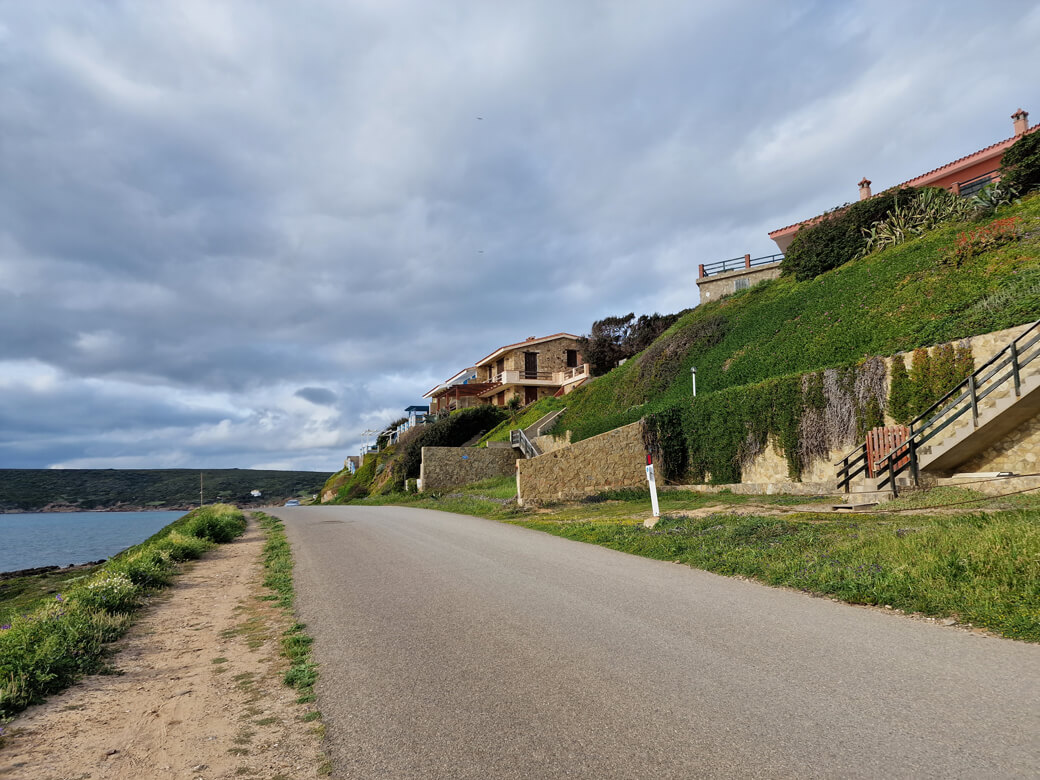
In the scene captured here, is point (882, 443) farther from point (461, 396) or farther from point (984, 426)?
point (461, 396)

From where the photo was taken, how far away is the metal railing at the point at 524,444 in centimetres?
3909

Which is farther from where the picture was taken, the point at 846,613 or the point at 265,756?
the point at 846,613

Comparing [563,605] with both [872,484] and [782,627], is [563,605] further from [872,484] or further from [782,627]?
[872,484]

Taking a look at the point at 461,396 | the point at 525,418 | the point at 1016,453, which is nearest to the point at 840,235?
the point at 1016,453

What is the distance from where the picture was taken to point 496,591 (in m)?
8.41

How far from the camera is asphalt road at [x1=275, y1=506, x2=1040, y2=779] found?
11.2 ft

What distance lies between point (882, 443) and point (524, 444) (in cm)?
2544

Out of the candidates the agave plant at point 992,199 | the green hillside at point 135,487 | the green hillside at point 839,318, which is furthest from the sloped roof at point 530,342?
the green hillside at point 135,487

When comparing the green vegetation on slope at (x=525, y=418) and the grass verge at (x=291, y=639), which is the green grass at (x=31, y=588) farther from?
the green vegetation on slope at (x=525, y=418)

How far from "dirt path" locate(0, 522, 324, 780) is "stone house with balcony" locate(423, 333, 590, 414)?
49.6 meters

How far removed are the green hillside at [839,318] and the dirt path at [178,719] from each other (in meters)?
19.1

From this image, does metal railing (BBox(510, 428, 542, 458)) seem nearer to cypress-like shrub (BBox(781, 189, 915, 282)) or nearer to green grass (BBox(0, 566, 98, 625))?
cypress-like shrub (BBox(781, 189, 915, 282))

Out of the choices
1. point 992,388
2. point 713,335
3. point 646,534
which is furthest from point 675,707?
point 713,335

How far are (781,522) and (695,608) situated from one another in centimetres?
649
